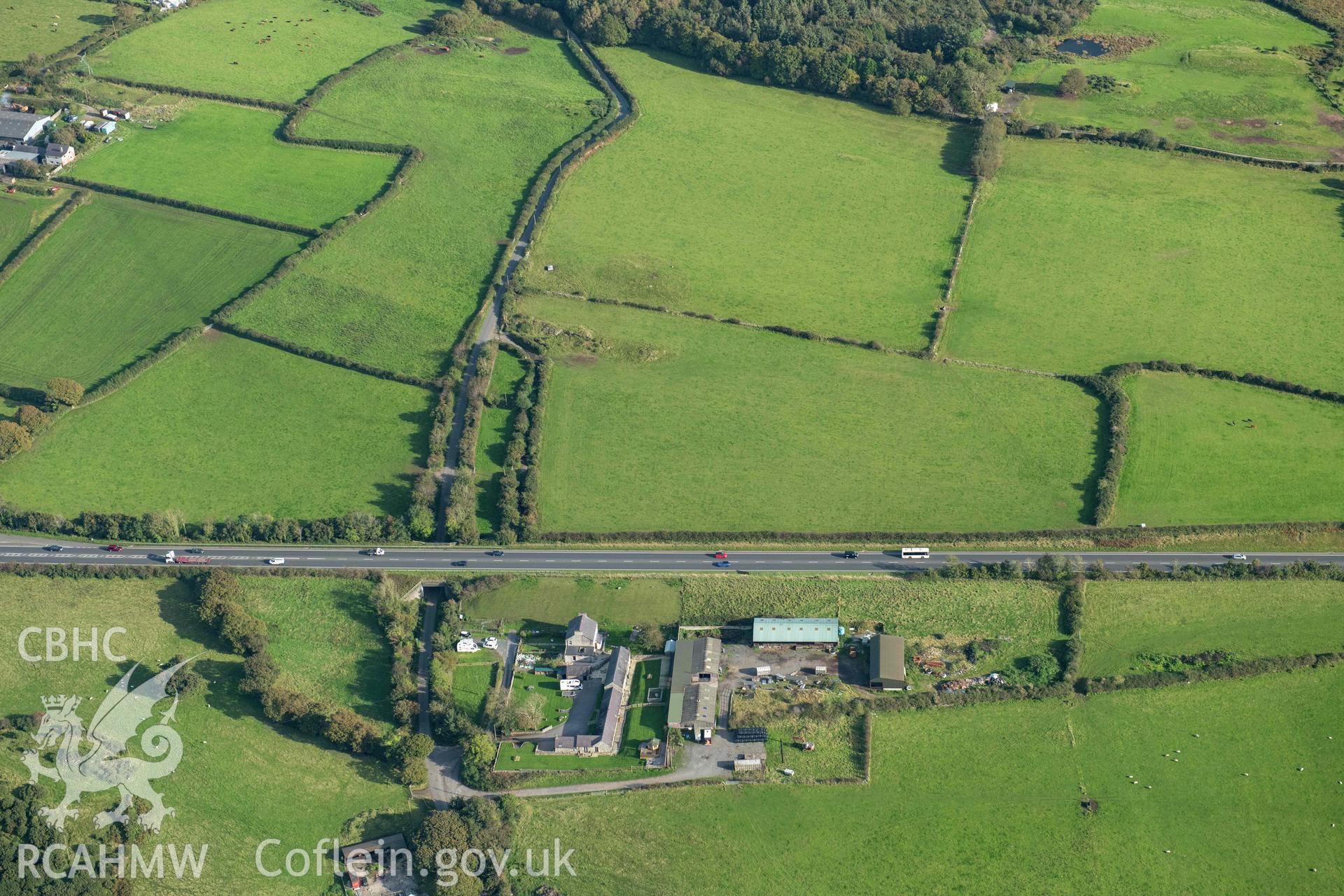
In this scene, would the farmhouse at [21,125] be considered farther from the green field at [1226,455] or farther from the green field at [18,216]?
the green field at [1226,455]

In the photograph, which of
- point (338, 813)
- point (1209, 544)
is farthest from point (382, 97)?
point (1209, 544)

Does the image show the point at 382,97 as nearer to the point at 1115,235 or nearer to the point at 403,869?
the point at 1115,235

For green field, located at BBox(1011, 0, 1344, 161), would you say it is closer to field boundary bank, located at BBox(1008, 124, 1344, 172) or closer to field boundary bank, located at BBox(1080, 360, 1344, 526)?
field boundary bank, located at BBox(1008, 124, 1344, 172)

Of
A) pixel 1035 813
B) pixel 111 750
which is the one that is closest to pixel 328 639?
pixel 111 750

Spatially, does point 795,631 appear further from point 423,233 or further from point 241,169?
point 241,169

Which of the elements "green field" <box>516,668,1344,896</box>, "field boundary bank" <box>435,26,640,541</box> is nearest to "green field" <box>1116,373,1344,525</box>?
"green field" <box>516,668,1344,896</box>

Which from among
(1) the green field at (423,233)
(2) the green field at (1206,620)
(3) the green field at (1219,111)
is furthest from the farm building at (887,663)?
(3) the green field at (1219,111)
